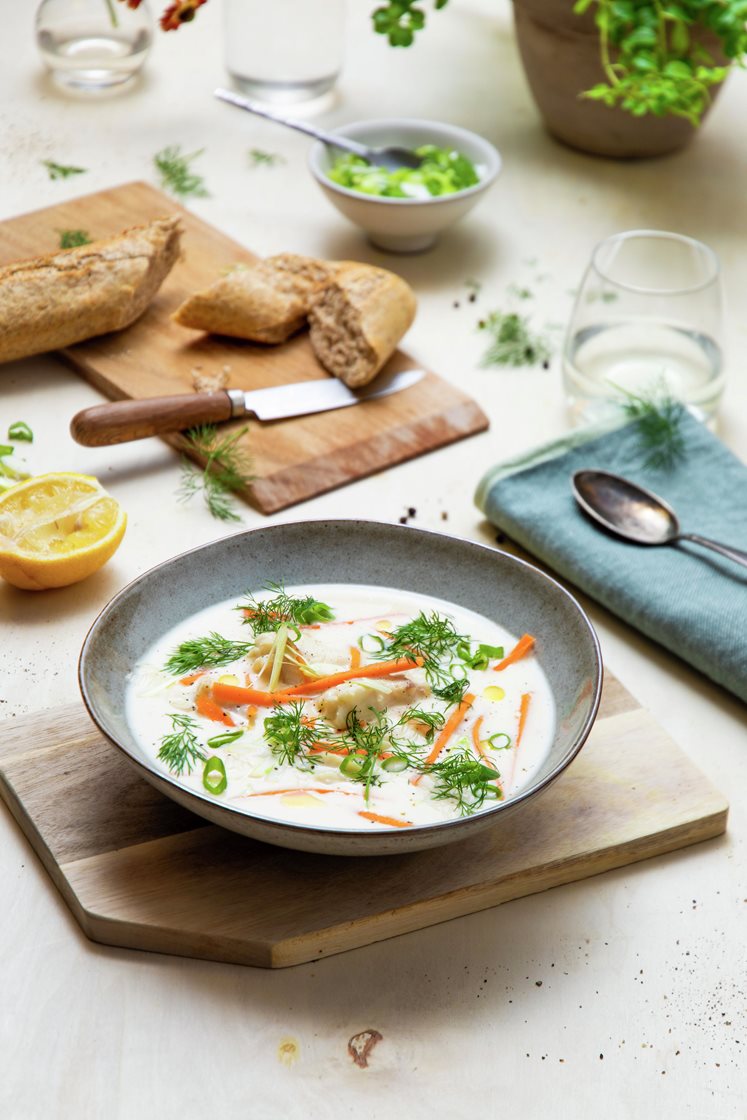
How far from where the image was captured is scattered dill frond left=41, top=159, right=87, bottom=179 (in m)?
2.87

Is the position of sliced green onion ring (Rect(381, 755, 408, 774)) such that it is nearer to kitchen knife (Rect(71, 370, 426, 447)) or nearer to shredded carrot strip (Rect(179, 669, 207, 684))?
shredded carrot strip (Rect(179, 669, 207, 684))

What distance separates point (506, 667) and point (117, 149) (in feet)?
6.35

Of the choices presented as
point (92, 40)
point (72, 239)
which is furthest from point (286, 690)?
point (92, 40)

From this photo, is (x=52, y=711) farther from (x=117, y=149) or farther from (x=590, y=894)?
(x=117, y=149)

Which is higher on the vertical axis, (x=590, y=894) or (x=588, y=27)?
(x=588, y=27)

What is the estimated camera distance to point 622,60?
270 cm

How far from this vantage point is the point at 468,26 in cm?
370

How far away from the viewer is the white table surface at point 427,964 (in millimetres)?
1252

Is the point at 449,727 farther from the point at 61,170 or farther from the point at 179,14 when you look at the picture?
the point at 61,170

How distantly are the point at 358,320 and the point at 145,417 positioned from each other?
1.40 ft

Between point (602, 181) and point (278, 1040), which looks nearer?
point (278, 1040)

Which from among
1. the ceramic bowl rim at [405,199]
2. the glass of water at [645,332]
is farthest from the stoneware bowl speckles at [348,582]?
the ceramic bowl rim at [405,199]

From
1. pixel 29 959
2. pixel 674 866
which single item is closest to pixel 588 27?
pixel 674 866

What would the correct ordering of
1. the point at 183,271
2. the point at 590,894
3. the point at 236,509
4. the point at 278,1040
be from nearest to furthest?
the point at 278,1040 < the point at 590,894 < the point at 236,509 < the point at 183,271
